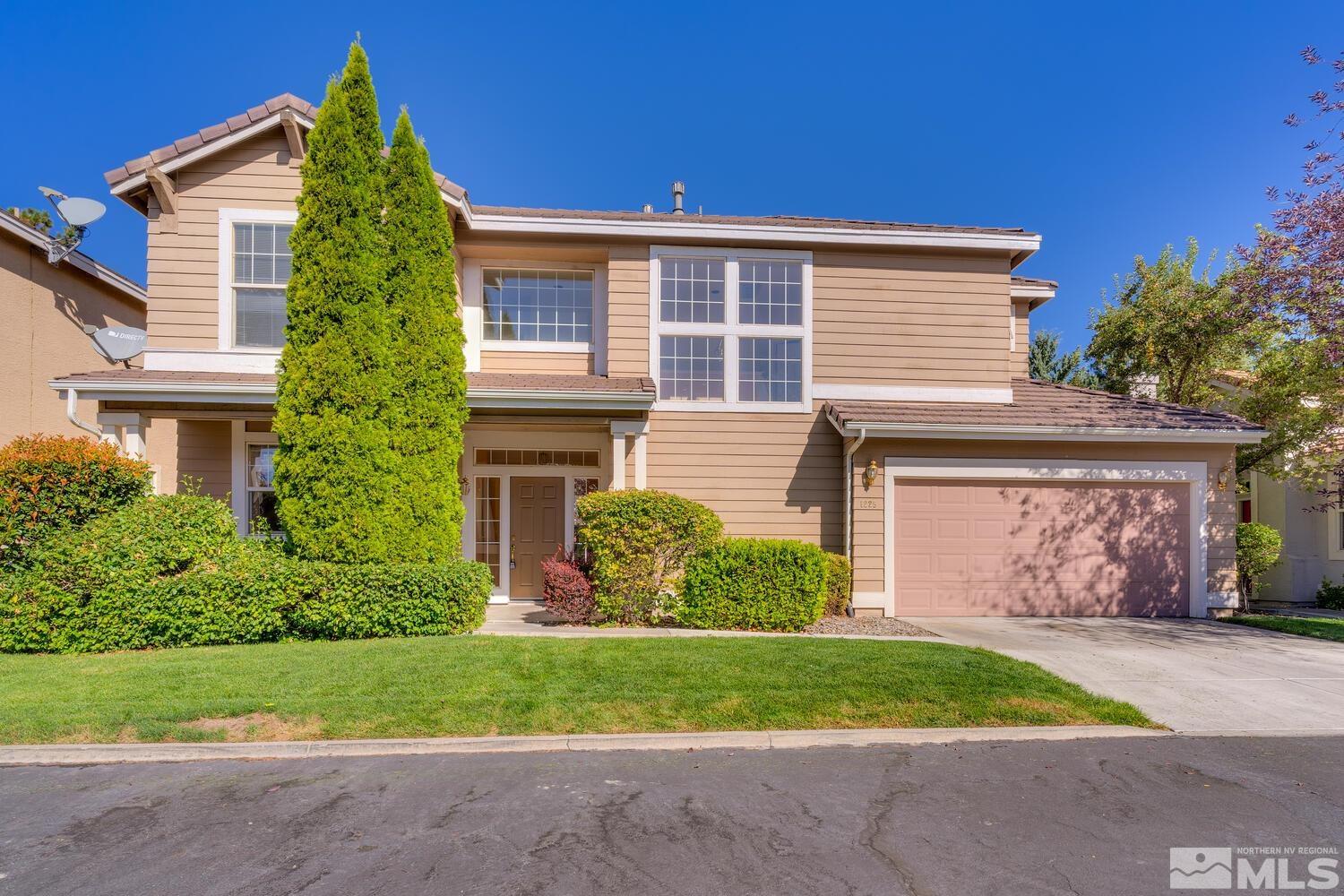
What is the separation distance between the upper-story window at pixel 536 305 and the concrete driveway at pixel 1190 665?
7.39 metres

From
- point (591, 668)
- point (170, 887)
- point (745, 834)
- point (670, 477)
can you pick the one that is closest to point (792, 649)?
point (591, 668)

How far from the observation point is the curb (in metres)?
4.91

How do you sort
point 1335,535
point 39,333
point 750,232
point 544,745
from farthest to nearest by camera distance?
point 1335,535 → point 39,333 → point 750,232 → point 544,745

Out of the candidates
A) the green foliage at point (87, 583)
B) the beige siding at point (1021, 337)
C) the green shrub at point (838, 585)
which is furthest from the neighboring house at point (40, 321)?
the beige siding at point (1021, 337)

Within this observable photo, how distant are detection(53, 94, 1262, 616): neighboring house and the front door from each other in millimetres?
35

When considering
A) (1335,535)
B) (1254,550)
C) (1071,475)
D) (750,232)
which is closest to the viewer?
(1071,475)

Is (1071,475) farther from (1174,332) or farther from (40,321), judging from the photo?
(40,321)

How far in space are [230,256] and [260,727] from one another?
26.6 ft

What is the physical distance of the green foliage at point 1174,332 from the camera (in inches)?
562

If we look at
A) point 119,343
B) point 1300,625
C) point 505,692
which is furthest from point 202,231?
point 1300,625

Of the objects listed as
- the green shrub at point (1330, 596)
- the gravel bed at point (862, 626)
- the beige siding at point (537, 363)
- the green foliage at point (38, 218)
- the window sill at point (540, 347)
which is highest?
the green foliage at point (38, 218)

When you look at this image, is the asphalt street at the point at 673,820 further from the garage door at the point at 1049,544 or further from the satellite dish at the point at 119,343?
the satellite dish at the point at 119,343

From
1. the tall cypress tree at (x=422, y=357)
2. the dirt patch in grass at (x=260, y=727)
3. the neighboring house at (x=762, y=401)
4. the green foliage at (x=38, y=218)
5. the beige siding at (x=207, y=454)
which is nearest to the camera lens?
the dirt patch in grass at (x=260, y=727)

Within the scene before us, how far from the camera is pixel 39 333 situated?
1284 centimetres
